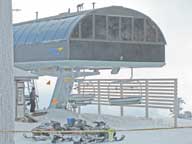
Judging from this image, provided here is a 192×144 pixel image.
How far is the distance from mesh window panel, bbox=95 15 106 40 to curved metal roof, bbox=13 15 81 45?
85 cm

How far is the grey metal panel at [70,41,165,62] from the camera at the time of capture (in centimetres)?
2355

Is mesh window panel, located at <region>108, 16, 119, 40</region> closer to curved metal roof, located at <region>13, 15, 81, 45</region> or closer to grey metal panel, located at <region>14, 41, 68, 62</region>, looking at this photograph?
curved metal roof, located at <region>13, 15, 81, 45</region>

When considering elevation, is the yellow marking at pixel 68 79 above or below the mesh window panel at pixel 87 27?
below

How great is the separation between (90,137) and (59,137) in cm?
90

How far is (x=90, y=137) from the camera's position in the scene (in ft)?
53.6

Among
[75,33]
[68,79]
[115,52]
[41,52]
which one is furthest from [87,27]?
[41,52]

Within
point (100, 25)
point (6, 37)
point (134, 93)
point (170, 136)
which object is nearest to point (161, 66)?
point (134, 93)

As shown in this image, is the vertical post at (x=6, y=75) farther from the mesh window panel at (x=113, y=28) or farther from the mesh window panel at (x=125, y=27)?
the mesh window panel at (x=125, y=27)

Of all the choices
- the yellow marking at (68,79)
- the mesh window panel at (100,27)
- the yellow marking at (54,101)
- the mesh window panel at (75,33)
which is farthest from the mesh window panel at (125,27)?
the yellow marking at (54,101)

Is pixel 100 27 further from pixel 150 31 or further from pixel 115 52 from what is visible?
pixel 150 31

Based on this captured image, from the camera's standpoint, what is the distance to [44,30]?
26.1m

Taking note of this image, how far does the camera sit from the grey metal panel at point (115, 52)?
23.5 meters

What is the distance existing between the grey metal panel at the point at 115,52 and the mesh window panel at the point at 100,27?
1.04 ft

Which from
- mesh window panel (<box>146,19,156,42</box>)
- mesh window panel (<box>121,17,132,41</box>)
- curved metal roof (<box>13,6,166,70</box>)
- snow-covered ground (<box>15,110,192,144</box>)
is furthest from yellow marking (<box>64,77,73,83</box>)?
mesh window panel (<box>146,19,156,42</box>)
